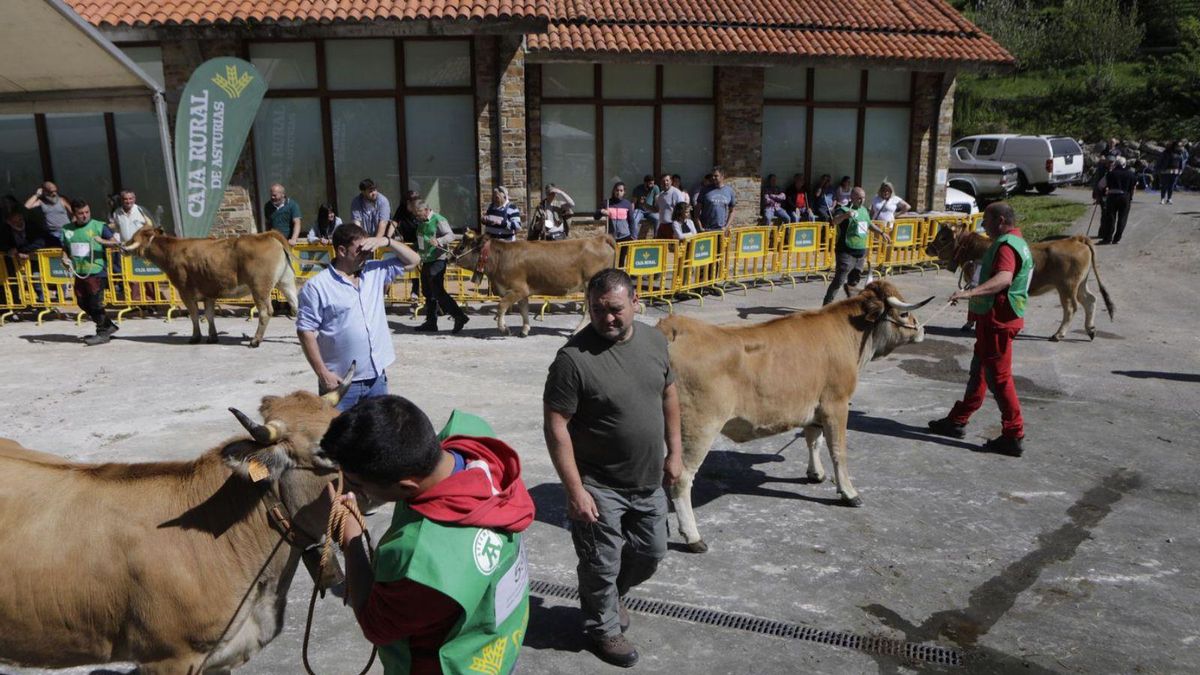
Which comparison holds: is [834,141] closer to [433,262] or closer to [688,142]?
[688,142]

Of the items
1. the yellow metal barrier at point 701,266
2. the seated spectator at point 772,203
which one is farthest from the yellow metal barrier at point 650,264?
the seated spectator at point 772,203

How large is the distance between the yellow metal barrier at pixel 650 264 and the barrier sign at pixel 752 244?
4.82 feet

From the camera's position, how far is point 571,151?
17.7 meters

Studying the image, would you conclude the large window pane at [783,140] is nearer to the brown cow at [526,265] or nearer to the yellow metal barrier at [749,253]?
the yellow metal barrier at [749,253]

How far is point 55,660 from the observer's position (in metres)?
3.40

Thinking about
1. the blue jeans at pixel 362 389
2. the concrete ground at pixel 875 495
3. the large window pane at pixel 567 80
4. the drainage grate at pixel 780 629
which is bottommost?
the drainage grate at pixel 780 629

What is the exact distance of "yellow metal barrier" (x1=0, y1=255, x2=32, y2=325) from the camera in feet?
42.8

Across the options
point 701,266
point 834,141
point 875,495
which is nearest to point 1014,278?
point 875,495

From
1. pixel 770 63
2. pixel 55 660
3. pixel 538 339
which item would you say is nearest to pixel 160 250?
pixel 538 339

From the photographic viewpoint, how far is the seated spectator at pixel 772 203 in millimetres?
18406

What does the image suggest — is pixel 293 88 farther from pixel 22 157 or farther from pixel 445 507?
pixel 445 507

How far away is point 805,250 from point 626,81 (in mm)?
4773

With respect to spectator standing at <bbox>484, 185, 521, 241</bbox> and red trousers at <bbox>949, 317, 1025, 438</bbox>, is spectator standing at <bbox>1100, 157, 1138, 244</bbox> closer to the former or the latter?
spectator standing at <bbox>484, 185, 521, 241</bbox>

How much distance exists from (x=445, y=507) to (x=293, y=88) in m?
15.4
